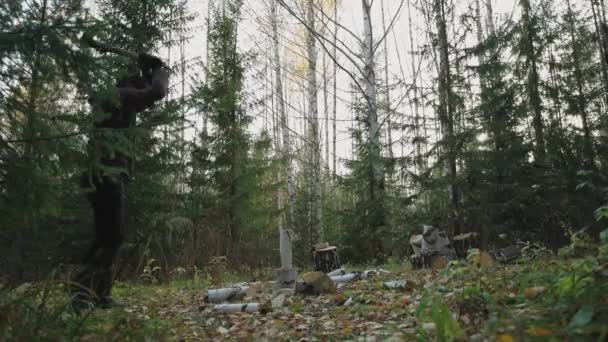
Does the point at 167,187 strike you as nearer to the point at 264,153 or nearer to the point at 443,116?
the point at 264,153

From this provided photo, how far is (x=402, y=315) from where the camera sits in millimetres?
3561

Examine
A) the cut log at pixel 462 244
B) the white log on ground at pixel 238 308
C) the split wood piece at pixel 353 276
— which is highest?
the cut log at pixel 462 244

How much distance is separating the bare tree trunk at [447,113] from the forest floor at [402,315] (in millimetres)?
5336

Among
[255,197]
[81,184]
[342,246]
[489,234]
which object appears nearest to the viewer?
[81,184]

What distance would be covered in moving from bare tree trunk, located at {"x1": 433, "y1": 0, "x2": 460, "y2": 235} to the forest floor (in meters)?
5.34

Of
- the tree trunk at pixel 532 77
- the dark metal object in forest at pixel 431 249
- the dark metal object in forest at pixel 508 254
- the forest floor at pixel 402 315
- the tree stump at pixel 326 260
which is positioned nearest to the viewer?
the forest floor at pixel 402 315

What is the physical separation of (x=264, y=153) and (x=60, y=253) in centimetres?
568

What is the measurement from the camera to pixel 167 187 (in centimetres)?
1128

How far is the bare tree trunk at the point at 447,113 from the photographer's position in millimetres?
10461

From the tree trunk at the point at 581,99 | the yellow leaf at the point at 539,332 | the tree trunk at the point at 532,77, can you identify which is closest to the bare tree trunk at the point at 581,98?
the tree trunk at the point at 581,99

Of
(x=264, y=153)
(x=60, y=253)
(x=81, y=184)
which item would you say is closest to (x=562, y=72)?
(x=264, y=153)

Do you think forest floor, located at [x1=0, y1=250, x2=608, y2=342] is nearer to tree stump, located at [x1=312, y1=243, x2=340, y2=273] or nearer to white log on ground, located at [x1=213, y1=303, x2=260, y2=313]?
white log on ground, located at [x1=213, y1=303, x2=260, y2=313]

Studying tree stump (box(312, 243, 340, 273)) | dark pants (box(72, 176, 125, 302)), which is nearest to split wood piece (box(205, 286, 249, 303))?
dark pants (box(72, 176, 125, 302))

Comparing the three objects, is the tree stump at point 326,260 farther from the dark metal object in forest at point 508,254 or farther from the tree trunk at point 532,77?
the tree trunk at point 532,77
